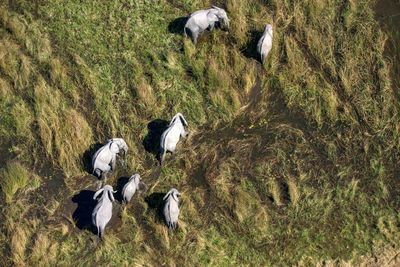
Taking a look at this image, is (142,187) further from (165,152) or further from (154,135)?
(154,135)

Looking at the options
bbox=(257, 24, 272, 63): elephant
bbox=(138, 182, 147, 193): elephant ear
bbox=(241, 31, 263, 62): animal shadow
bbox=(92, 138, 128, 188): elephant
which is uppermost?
bbox=(257, 24, 272, 63): elephant

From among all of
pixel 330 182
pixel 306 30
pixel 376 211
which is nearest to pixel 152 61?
pixel 306 30

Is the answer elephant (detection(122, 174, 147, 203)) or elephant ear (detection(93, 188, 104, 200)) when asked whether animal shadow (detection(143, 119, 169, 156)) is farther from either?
elephant ear (detection(93, 188, 104, 200))

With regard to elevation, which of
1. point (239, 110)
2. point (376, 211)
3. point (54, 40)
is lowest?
point (376, 211)

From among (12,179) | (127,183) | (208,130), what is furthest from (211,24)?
(12,179)

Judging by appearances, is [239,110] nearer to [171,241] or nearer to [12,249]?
[171,241]

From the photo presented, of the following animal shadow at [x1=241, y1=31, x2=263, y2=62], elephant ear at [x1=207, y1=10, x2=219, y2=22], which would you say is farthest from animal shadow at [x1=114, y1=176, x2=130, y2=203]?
elephant ear at [x1=207, y1=10, x2=219, y2=22]

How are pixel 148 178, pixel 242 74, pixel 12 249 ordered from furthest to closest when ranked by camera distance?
pixel 242 74, pixel 148 178, pixel 12 249
